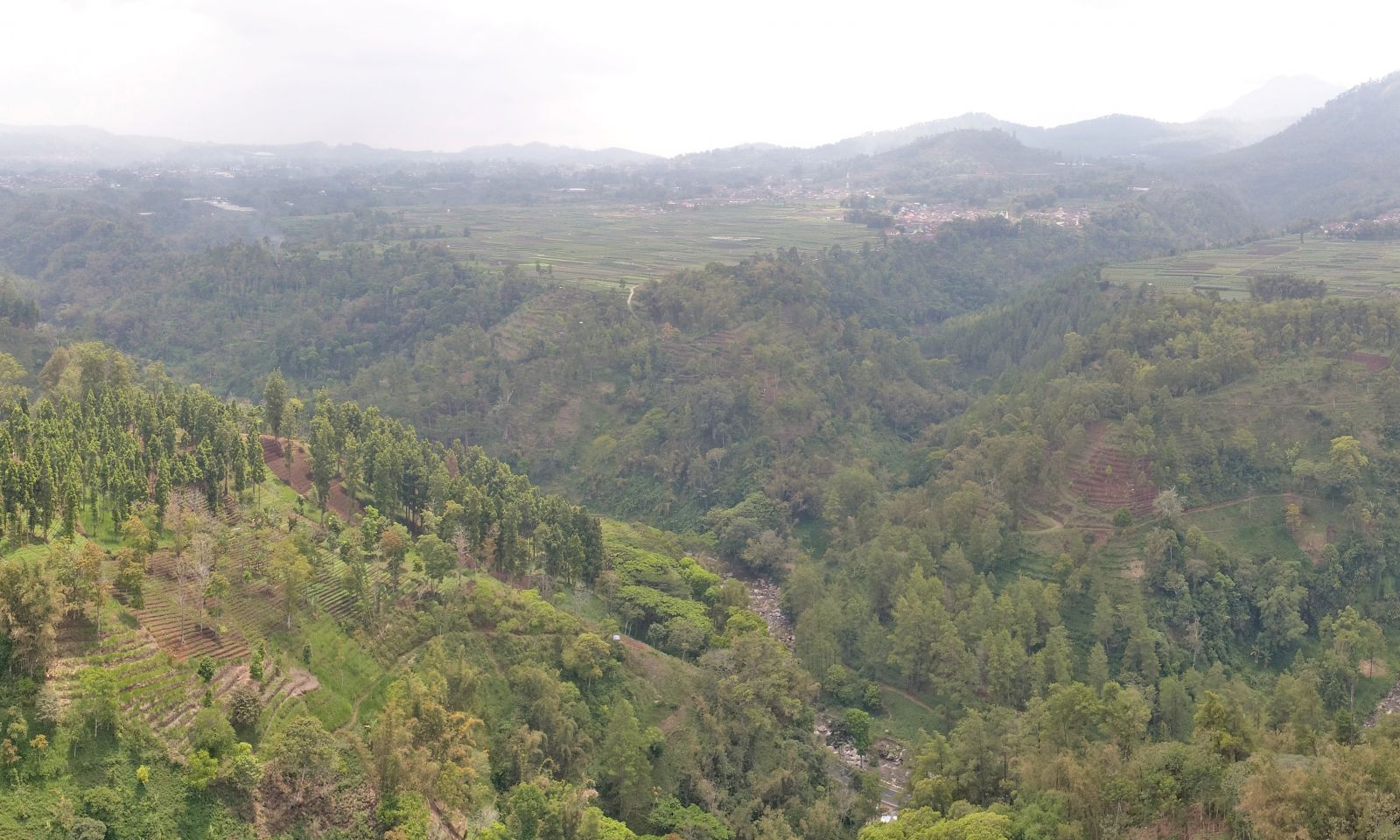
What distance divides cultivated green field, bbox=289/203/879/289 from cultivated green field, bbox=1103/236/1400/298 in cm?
3713

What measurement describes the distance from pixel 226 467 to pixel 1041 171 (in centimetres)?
17243

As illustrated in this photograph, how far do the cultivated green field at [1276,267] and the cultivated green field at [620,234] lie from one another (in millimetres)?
37125

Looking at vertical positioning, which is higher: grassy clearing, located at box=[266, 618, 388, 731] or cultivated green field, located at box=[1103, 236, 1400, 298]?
cultivated green field, located at box=[1103, 236, 1400, 298]

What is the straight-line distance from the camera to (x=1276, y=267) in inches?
3046

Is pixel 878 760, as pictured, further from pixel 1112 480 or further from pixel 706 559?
pixel 1112 480

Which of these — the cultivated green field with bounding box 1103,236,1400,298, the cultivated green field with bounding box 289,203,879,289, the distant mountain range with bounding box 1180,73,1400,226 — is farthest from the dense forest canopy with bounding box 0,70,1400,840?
the distant mountain range with bounding box 1180,73,1400,226

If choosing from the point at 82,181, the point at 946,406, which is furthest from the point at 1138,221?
the point at 82,181

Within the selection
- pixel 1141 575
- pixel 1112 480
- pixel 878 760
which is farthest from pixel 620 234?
pixel 878 760

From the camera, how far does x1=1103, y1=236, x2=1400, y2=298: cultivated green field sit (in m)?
68.9

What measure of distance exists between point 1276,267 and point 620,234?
77.6 m

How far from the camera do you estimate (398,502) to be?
131 ft

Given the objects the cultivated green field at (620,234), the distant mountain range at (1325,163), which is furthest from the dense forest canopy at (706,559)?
the distant mountain range at (1325,163)

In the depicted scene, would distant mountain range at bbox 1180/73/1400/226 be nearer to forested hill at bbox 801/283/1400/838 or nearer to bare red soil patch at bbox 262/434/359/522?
forested hill at bbox 801/283/1400/838

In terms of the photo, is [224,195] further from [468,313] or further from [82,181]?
[468,313]
